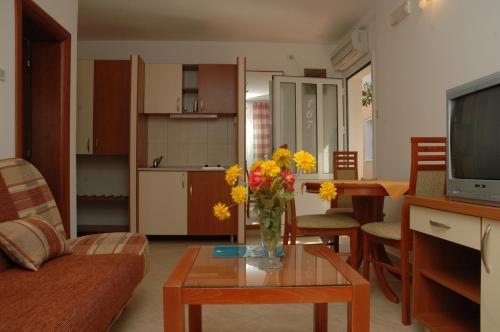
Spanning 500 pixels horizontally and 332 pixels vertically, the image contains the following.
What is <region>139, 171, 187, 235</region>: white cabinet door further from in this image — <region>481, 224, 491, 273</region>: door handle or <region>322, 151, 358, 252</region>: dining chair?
<region>481, 224, 491, 273</region>: door handle

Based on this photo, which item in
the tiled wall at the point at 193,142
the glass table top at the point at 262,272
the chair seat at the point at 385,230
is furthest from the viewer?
the tiled wall at the point at 193,142

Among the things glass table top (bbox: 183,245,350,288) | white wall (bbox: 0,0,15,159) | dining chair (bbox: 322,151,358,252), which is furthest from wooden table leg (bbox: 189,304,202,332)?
dining chair (bbox: 322,151,358,252)

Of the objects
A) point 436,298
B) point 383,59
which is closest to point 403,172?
point 383,59

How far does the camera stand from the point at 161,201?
4.29 m

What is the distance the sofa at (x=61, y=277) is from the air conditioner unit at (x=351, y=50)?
123 inches

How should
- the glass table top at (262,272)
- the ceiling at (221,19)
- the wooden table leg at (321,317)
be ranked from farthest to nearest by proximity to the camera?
the ceiling at (221,19), the wooden table leg at (321,317), the glass table top at (262,272)

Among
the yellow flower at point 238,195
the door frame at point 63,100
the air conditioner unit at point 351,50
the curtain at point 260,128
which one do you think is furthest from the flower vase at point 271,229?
the curtain at point 260,128

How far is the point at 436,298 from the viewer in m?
1.81

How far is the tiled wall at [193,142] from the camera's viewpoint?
4785 mm

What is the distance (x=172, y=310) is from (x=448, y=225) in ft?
3.68

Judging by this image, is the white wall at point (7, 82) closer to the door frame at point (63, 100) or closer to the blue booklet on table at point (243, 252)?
the door frame at point (63, 100)

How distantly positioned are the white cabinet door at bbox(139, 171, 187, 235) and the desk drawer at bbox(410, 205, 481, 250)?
287cm

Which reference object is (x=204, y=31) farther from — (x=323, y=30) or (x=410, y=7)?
(x=410, y=7)

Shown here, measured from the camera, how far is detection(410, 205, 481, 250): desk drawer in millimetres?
1404
